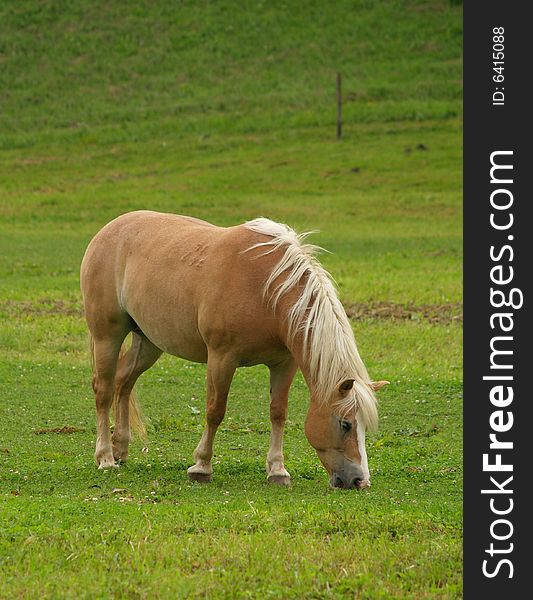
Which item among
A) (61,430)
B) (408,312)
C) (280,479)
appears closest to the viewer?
(280,479)

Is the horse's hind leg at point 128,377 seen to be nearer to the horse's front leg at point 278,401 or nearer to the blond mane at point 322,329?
the horse's front leg at point 278,401

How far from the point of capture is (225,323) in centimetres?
789

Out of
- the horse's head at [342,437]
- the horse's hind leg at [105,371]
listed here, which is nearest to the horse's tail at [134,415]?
the horse's hind leg at [105,371]

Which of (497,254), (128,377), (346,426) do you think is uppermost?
(497,254)

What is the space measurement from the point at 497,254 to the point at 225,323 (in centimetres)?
268

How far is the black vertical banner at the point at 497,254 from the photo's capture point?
5.58 m

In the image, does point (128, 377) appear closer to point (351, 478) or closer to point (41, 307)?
point (351, 478)

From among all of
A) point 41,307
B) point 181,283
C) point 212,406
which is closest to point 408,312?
point 41,307

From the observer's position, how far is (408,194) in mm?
32469

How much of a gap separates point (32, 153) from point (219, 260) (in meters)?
31.3

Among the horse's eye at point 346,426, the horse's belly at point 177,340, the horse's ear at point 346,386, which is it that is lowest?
the horse's eye at point 346,426

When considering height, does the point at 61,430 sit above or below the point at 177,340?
below

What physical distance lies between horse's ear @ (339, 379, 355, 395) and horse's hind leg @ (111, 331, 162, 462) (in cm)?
244

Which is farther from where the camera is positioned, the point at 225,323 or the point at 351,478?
the point at 225,323
